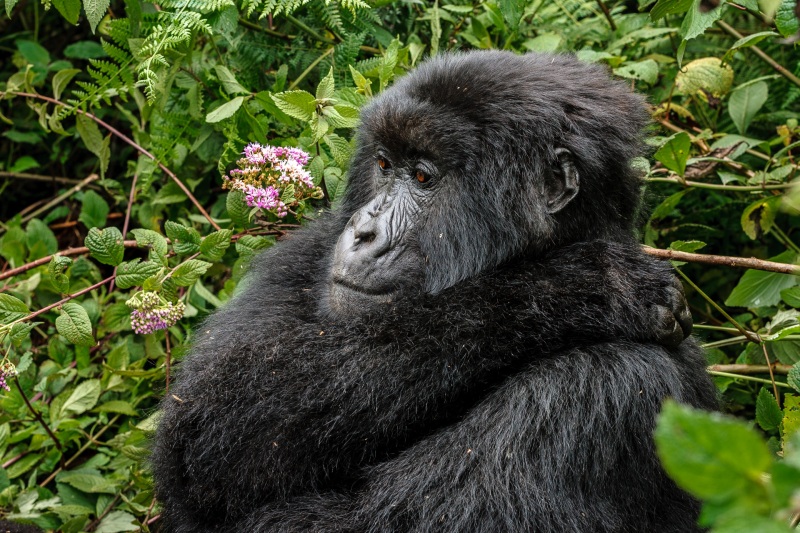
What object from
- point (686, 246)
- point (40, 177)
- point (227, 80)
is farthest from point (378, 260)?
point (40, 177)

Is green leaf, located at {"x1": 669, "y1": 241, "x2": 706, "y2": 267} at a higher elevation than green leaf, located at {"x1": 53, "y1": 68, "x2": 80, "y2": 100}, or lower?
lower

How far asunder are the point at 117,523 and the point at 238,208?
1487 mm

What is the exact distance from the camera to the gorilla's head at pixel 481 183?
9.12ft

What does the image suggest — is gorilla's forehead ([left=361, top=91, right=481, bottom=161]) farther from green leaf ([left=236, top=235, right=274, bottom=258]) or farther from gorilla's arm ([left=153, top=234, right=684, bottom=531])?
green leaf ([left=236, top=235, right=274, bottom=258])

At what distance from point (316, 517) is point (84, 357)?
2.05 metres

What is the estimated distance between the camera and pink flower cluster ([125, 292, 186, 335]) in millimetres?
3094

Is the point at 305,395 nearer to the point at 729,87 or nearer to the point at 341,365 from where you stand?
the point at 341,365

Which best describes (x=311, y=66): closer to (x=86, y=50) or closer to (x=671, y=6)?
(x=671, y=6)

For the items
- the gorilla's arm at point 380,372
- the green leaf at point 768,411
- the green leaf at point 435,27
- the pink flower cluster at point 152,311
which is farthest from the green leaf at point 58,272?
the green leaf at point 768,411

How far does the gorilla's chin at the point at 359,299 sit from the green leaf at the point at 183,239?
2.90ft

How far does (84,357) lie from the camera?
4090 mm

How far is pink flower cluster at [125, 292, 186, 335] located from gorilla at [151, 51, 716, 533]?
22 centimetres

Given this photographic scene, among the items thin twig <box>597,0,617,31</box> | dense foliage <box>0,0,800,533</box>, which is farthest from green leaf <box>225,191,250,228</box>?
thin twig <box>597,0,617,31</box>

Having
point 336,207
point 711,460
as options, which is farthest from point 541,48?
point 711,460
